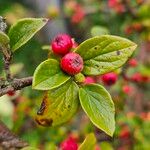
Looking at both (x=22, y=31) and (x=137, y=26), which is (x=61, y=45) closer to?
(x=22, y=31)

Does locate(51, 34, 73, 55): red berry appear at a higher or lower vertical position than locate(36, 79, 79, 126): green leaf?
higher

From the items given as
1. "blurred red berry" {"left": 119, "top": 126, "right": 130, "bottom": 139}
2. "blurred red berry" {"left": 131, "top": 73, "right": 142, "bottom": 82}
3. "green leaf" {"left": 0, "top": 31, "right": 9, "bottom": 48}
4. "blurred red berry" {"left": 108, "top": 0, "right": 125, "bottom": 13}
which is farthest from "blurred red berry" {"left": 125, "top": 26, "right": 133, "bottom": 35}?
"green leaf" {"left": 0, "top": 31, "right": 9, "bottom": 48}

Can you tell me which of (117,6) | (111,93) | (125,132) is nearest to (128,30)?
(117,6)

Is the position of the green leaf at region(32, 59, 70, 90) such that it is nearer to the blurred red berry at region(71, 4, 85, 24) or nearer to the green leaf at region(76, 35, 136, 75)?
the green leaf at region(76, 35, 136, 75)

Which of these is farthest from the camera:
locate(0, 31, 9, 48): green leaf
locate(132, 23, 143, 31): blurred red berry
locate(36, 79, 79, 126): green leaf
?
locate(132, 23, 143, 31): blurred red berry

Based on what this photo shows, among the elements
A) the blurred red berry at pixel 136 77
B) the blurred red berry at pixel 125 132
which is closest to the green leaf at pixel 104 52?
the blurred red berry at pixel 136 77
